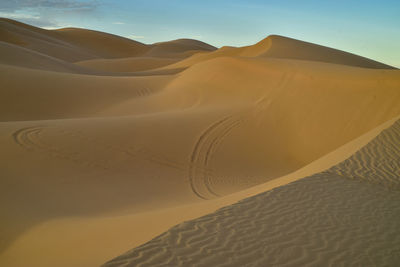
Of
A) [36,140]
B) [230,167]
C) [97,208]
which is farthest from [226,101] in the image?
[97,208]

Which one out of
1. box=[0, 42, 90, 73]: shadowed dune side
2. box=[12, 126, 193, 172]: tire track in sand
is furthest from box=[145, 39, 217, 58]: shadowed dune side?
box=[12, 126, 193, 172]: tire track in sand

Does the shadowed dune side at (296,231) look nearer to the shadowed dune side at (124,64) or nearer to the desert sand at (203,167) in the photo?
the desert sand at (203,167)

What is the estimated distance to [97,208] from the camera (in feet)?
21.7

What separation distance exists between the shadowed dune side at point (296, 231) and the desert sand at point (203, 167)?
0.07 ft

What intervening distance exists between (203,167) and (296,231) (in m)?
5.58

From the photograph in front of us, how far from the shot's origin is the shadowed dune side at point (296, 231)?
3.38 metres

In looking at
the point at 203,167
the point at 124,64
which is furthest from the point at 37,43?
the point at 203,167

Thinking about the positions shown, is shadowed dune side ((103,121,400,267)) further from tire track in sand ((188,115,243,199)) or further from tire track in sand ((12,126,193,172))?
tire track in sand ((12,126,193,172))

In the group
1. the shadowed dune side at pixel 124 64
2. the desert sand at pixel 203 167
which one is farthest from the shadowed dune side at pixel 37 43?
the desert sand at pixel 203 167

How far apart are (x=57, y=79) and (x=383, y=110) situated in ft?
55.1

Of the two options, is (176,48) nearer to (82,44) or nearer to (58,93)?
(82,44)

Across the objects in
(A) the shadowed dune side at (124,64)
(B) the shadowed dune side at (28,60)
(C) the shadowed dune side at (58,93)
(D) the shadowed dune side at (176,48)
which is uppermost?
(D) the shadowed dune side at (176,48)

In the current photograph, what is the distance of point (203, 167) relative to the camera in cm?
943

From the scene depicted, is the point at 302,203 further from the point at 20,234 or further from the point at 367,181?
the point at 20,234
